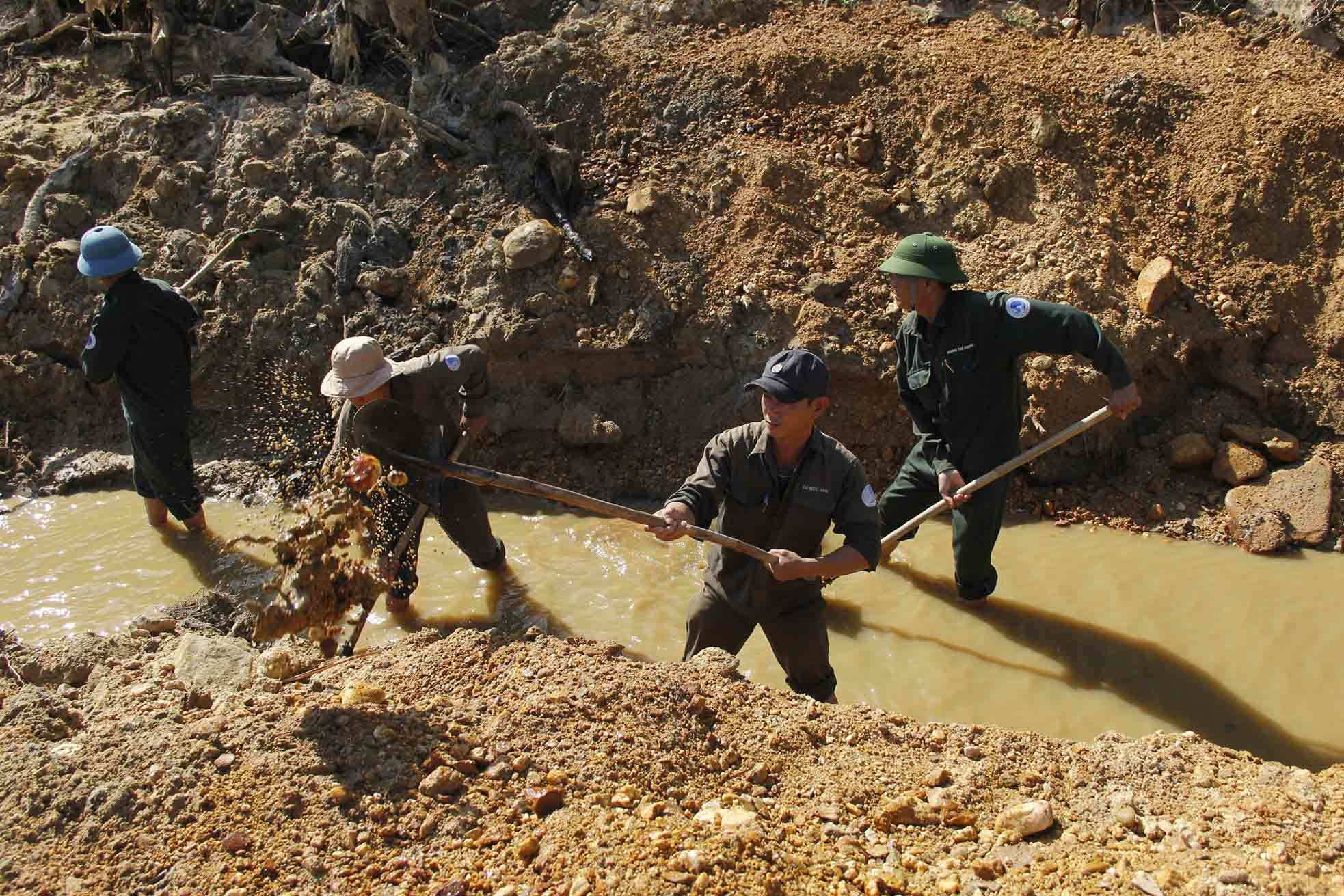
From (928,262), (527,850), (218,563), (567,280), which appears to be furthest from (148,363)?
(928,262)

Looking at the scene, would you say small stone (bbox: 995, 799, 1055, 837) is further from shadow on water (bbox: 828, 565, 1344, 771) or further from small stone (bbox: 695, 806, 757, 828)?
shadow on water (bbox: 828, 565, 1344, 771)

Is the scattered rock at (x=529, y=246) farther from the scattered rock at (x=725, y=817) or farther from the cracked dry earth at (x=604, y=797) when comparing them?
the scattered rock at (x=725, y=817)

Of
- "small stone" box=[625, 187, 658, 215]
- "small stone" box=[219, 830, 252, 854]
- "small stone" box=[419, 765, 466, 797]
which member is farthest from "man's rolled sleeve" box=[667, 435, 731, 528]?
"small stone" box=[625, 187, 658, 215]

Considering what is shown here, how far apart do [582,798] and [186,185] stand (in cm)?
608

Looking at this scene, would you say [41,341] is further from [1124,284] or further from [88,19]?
[1124,284]

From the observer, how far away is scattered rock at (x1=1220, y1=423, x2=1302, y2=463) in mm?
4902

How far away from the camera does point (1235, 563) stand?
456cm

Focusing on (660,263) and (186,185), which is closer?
(660,263)

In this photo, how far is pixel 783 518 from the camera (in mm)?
3182

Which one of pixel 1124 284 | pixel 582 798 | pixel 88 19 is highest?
A: pixel 88 19

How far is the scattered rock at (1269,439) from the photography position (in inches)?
193

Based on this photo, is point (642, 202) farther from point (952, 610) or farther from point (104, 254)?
point (952, 610)

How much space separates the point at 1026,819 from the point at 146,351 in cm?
483

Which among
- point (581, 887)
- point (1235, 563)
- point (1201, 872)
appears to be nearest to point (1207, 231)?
point (1235, 563)
